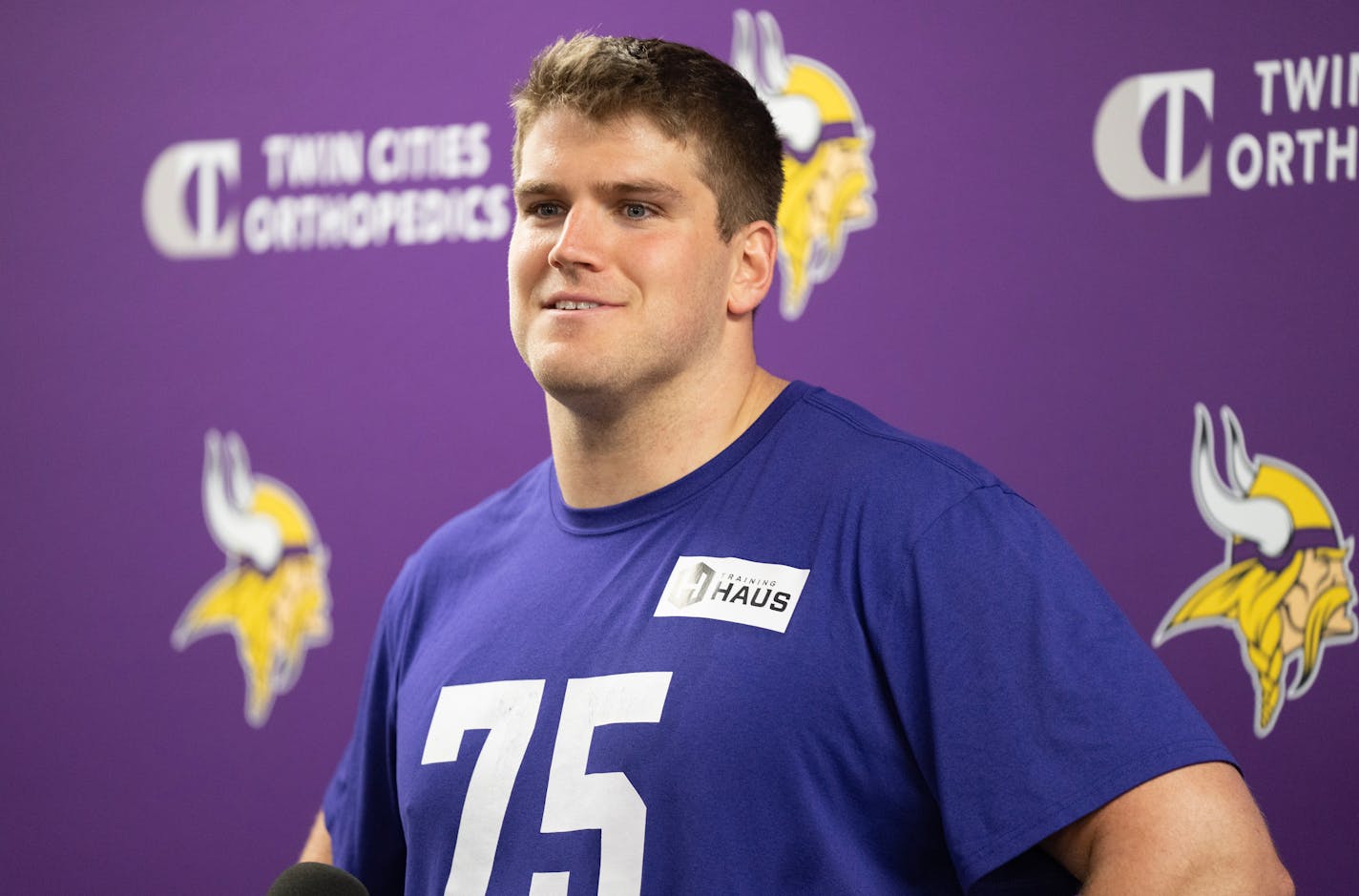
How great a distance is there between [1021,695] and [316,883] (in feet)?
1.38

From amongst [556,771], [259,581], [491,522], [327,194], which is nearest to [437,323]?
[327,194]

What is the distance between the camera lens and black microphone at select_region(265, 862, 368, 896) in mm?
893

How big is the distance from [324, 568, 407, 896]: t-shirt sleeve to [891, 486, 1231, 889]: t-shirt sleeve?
50 cm

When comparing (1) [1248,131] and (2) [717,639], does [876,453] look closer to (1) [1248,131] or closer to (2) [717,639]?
(2) [717,639]

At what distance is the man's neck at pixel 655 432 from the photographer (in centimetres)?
114

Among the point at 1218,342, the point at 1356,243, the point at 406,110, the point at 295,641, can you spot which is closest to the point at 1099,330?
the point at 1218,342

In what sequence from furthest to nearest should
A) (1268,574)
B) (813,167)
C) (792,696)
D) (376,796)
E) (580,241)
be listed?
(813,167), (1268,574), (376,796), (580,241), (792,696)

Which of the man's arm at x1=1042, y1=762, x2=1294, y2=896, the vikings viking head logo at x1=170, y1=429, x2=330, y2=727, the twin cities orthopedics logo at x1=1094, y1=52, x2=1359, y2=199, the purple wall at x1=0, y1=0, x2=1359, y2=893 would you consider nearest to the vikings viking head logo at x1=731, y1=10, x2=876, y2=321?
the purple wall at x1=0, y1=0, x2=1359, y2=893

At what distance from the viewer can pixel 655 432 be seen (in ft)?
3.76

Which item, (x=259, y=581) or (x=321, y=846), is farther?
(x=259, y=581)

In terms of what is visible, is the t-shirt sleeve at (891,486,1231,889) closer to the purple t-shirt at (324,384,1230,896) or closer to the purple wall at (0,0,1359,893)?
the purple t-shirt at (324,384,1230,896)

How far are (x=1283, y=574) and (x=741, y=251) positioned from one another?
0.61 metres

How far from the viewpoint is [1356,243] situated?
4.63 feet

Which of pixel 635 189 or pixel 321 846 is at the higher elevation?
pixel 635 189
